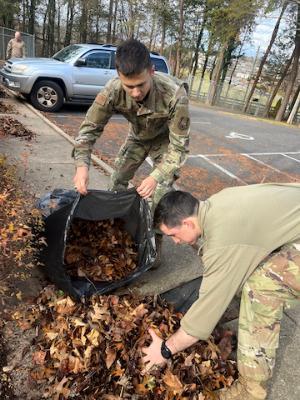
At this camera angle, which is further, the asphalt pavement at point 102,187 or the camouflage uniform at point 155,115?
the camouflage uniform at point 155,115

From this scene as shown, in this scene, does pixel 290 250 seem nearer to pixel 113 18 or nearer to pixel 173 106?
pixel 173 106

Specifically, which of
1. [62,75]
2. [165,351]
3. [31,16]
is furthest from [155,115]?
[31,16]

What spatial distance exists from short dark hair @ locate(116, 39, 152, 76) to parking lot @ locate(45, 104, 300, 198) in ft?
11.3

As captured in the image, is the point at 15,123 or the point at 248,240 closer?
the point at 248,240

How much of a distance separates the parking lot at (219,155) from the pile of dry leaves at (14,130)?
1.11 meters

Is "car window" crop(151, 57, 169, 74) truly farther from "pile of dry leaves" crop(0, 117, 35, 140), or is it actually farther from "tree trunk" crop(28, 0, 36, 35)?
"tree trunk" crop(28, 0, 36, 35)

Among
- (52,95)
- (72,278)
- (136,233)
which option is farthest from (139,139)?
(52,95)

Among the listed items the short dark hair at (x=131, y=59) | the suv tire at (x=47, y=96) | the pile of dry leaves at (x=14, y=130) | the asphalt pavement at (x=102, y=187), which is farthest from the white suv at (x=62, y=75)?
the short dark hair at (x=131, y=59)

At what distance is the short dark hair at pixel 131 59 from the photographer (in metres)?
2.26

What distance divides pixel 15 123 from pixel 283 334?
6120 millimetres

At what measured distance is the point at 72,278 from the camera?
2785 mm

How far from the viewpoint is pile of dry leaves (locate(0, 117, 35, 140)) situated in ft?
21.5

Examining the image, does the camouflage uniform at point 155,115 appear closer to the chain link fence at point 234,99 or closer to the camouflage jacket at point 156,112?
the camouflage jacket at point 156,112

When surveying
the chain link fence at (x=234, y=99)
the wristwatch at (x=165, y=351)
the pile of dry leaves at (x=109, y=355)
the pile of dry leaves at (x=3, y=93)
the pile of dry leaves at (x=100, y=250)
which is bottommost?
the chain link fence at (x=234, y=99)
